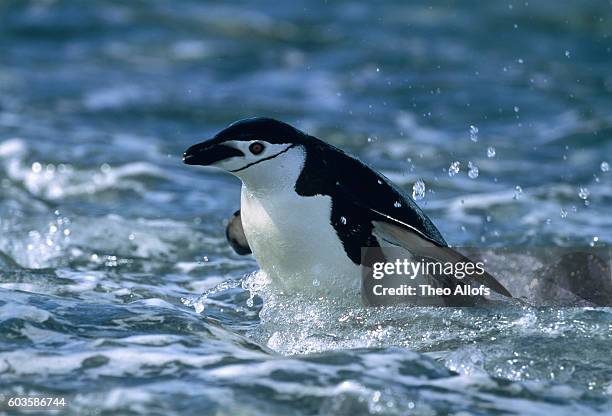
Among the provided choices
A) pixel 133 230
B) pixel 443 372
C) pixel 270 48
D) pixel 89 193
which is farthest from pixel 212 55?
pixel 443 372

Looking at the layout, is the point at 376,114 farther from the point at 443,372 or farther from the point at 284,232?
the point at 443,372

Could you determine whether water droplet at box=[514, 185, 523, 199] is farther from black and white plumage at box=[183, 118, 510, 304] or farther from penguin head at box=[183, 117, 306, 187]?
penguin head at box=[183, 117, 306, 187]

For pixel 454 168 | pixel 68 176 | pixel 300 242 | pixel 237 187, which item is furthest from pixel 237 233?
pixel 454 168

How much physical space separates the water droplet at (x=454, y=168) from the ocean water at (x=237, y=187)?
0.04 metres

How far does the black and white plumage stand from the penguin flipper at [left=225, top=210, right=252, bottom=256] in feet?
1.73

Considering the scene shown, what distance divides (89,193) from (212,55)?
5284mm

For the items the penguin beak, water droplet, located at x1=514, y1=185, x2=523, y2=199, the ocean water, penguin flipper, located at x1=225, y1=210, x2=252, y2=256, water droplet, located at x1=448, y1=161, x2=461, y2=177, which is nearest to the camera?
the ocean water

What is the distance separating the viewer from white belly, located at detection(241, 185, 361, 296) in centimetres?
468

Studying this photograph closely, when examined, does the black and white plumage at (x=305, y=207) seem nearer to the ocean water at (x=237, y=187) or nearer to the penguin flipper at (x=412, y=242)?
the penguin flipper at (x=412, y=242)

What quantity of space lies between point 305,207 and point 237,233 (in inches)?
31.8

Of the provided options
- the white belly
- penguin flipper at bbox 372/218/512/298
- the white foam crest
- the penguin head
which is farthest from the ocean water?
the penguin head

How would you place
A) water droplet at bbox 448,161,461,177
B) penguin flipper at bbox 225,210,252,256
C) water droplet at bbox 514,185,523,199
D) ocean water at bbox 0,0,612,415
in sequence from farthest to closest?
water droplet at bbox 448,161,461,177 → water droplet at bbox 514,185,523,199 → penguin flipper at bbox 225,210,252,256 → ocean water at bbox 0,0,612,415

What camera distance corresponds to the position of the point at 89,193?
8.36 m

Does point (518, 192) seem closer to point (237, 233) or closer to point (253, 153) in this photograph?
point (237, 233)
